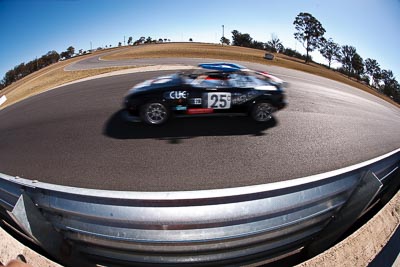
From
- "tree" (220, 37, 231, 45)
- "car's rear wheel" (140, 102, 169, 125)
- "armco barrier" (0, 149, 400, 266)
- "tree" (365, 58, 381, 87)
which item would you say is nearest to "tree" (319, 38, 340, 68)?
"tree" (365, 58, 381, 87)

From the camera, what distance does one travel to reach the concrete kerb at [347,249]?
1776 millimetres

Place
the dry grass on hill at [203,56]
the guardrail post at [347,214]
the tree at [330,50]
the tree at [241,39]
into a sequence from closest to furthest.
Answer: the guardrail post at [347,214] < the tree at [330,50] < the dry grass on hill at [203,56] < the tree at [241,39]

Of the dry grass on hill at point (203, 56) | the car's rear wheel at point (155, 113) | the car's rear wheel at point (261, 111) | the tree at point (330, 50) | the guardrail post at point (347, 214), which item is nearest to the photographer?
the guardrail post at point (347, 214)

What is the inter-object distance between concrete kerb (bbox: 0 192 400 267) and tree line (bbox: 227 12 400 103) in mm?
1850

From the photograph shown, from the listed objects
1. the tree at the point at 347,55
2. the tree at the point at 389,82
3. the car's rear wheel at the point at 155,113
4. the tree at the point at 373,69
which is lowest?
the car's rear wheel at the point at 155,113

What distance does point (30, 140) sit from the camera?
4883 millimetres

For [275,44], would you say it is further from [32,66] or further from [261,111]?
[32,66]

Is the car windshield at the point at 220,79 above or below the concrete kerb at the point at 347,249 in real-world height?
above

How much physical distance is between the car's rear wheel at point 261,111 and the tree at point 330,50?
1974 millimetres

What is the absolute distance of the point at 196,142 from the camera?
4.20 meters

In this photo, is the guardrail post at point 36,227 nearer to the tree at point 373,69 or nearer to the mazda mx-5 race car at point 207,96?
the mazda mx-5 race car at point 207,96

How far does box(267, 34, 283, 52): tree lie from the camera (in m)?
2.90

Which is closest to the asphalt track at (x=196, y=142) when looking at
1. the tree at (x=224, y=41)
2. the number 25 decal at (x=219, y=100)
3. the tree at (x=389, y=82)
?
the tree at (x=389, y=82)

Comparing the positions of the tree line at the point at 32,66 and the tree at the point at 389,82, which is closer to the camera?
the tree at the point at 389,82
